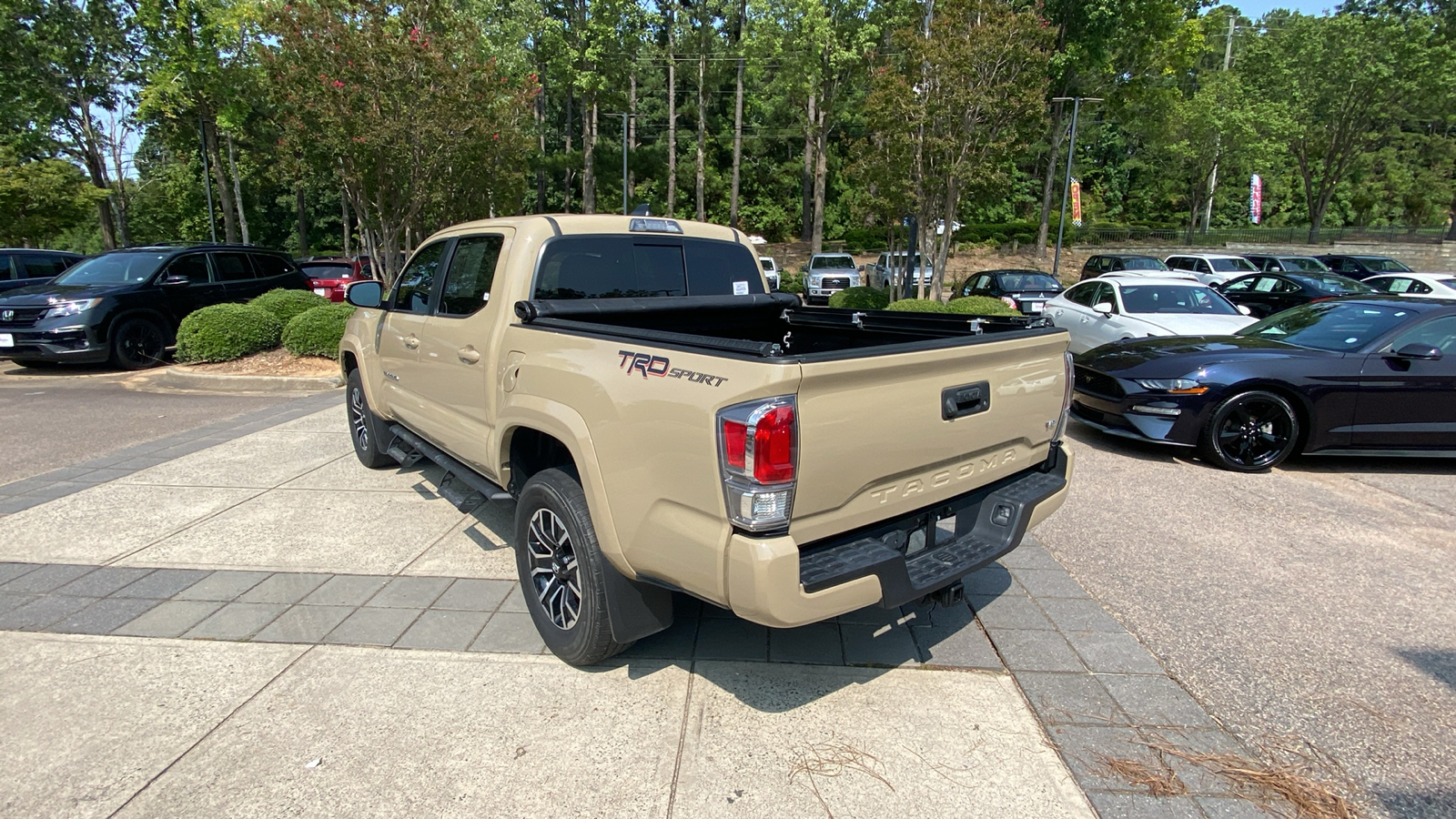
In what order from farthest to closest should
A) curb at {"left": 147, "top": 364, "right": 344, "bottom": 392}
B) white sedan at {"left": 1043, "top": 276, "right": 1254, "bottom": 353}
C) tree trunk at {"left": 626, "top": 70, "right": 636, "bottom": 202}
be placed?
tree trunk at {"left": 626, "top": 70, "right": 636, "bottom": 202} → curb at {"left": 147, "top": 364, "right": 344, "bottom": 392} → white sedan at {"left": 1043, "top": 276, "right": 1254, "bottom": 353}

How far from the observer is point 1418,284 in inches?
587

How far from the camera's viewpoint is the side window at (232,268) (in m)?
12.0

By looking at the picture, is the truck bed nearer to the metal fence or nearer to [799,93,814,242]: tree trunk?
[799,93,814,242]: tree trunk

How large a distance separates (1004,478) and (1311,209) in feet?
188

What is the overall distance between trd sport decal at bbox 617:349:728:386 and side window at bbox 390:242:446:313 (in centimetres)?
232

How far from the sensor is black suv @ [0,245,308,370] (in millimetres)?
10289

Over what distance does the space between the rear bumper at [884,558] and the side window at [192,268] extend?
1261 centimetres

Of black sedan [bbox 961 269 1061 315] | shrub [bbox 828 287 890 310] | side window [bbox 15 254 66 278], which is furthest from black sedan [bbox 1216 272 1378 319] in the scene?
side window [bbox 15 254 66 278]

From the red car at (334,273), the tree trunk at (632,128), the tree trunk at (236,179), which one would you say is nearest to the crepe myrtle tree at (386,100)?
the red car at (334,273)

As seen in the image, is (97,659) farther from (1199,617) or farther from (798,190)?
(798,190)

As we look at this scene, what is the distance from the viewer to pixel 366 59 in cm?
1123

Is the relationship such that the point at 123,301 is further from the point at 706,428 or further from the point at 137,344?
the point at 706,428

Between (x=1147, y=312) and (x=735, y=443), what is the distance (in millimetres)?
10083

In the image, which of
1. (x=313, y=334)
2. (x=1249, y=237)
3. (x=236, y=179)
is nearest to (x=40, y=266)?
(x=313, y=334)
